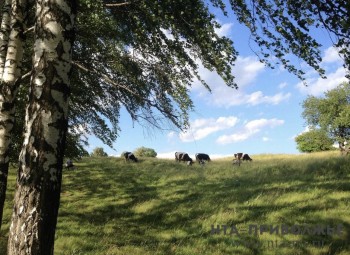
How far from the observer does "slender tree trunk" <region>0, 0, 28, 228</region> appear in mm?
7066

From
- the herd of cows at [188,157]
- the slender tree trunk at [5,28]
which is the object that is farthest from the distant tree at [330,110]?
the slender tree trunk at [5,28]

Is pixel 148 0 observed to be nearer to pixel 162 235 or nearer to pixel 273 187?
pixel 162 235

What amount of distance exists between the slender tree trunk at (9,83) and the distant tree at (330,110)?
5932 centimetres

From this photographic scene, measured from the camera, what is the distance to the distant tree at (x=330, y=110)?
201 feet

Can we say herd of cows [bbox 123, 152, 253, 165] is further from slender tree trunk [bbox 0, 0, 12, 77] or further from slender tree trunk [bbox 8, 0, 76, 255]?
slender tree trunk [bbox 8, 0, 76, 255]

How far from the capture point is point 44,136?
3748 mm

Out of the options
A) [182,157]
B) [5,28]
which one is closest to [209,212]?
[5,28]

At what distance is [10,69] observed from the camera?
7.13 meters

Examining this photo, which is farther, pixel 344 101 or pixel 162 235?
pixel 344 101

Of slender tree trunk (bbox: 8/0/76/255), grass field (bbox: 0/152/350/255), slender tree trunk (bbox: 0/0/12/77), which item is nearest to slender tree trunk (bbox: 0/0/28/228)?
slender tree trunk (bbox: 0/0/12/77)

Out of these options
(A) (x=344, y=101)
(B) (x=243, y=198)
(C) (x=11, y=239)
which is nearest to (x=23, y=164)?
(C) (x=11, y=239)

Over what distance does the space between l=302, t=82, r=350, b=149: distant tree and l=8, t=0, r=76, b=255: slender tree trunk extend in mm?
61255

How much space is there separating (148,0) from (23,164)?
3820 millimetres

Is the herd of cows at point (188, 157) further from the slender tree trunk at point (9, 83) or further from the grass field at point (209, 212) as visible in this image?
the slender tree trunk at point (9, 83)
